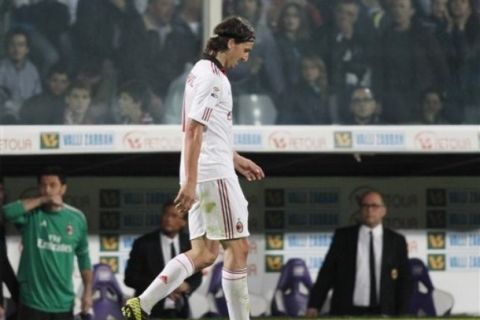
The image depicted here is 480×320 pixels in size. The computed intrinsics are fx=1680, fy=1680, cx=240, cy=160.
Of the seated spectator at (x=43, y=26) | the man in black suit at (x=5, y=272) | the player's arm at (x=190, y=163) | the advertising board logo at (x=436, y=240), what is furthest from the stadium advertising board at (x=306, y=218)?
the player's arm at (x=190, y=163)

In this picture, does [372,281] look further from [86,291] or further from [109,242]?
[86,291]

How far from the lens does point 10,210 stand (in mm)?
11461

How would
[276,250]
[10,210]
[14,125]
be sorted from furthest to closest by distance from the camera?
[276,250] → [14,125] → [10,210]

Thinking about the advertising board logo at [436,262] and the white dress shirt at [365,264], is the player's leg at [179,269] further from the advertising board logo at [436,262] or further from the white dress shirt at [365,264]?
the advertising board logo at [436,262]

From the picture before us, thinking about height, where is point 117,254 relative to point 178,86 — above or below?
below

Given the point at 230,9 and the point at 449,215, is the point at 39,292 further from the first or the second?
the point at 449,215

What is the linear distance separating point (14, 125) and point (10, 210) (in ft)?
3.34

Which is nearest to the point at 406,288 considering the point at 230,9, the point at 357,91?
the point at 357,91

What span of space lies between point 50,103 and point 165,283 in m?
4.21

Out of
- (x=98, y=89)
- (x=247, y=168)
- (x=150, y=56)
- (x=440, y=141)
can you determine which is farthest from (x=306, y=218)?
(x=247, y=168)

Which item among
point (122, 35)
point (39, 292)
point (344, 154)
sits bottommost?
point (39, 292)

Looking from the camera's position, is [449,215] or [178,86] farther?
[449,215]

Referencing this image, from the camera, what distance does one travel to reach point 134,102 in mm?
12508

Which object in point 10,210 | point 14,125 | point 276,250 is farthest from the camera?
point 276,250
